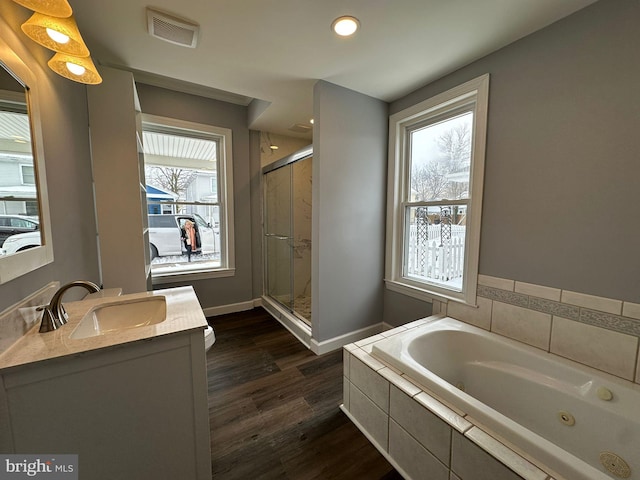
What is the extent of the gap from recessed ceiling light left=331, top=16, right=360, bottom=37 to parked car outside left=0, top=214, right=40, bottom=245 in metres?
1.82

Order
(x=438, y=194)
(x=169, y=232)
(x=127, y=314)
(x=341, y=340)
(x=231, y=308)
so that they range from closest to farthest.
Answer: (x=127, y=314) < (x=438, y=194) < (x=341, y=340) < (x=169, y=232) < (x=231, y=308)

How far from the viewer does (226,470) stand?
1.30 m

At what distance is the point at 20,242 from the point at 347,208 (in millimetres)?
1991

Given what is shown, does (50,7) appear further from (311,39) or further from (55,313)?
(311,39)

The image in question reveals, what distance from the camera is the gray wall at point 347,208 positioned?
2180mm

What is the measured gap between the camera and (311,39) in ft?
5.38

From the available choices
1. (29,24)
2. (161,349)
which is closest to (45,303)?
(161,349)

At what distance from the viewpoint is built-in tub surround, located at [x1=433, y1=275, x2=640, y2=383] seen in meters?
1.31

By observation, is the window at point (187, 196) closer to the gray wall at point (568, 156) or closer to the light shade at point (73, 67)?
the light shade at point (73, 67)

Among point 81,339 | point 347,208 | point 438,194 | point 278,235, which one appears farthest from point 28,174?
point 438,194

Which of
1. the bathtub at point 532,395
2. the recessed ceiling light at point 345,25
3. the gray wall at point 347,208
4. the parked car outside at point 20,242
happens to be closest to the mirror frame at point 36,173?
the parked car outside at point 20,242

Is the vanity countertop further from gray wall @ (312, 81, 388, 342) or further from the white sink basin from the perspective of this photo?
gray wall @ (312, 81, 388, 342)

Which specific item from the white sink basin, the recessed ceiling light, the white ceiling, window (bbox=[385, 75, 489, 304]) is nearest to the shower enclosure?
the white ceiling

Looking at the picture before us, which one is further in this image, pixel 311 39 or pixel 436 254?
pixel 436 254
